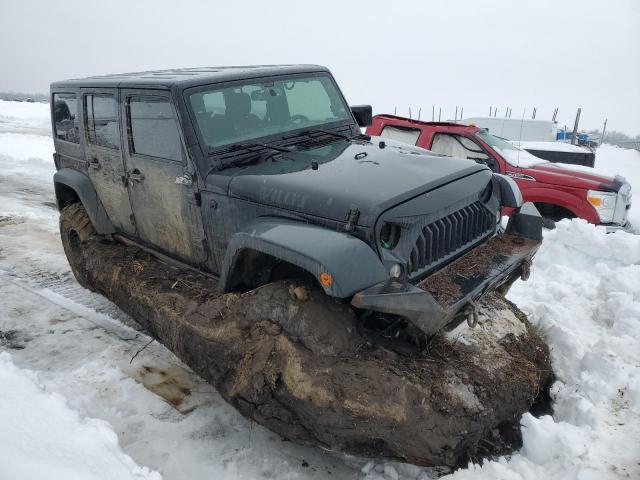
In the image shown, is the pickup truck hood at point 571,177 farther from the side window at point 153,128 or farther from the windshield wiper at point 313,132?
the side window at point 153,128

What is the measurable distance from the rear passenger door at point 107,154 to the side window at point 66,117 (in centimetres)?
25

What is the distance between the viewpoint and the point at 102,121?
4.48 meters

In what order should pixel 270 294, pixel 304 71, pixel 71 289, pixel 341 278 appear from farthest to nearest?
pixel 71 289 → pixel 304 71 → pixel 270 294 → pixel 341 278

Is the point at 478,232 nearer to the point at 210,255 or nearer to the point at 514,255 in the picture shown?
the point at 514,255

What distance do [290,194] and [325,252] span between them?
60 centimetres

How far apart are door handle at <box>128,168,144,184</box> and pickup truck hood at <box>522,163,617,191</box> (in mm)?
5369

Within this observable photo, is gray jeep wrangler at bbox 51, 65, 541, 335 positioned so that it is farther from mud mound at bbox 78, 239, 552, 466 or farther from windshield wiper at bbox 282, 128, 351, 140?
mud mound at bbox 78, 239, 552, 466

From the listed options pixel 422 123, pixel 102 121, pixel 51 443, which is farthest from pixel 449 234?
pixel 422 123

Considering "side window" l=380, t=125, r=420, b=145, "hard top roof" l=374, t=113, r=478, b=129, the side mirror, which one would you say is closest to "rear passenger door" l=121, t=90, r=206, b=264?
the side mirror

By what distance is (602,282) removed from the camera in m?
4.75

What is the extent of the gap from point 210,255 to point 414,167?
1.53 meters

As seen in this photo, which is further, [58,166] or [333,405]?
[58,166]

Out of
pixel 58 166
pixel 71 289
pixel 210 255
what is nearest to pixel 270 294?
pixel 210 255

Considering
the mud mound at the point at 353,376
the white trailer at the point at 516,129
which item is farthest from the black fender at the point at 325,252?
the white trailer at the point at 516,129
